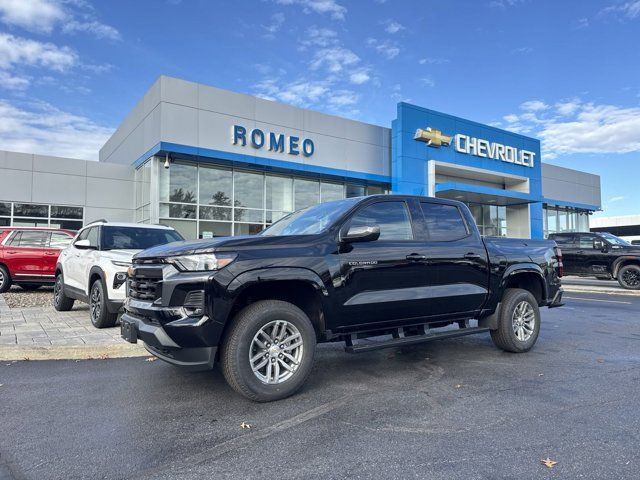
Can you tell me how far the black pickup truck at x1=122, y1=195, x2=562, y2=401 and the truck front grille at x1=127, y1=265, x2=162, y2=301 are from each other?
0.04 ft

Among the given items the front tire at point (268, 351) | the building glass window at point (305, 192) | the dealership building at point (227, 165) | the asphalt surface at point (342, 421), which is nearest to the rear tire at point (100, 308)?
the asphalt surface at point (342, 421)

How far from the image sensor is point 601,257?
16.2 metres

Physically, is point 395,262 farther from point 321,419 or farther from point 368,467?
point 368,467

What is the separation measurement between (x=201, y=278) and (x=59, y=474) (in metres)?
1.65

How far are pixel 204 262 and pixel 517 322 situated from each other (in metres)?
4.22

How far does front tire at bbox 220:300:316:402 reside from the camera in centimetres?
397

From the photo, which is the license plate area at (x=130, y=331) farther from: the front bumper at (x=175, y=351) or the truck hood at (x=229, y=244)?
the truck hood at (x=229, y=244)

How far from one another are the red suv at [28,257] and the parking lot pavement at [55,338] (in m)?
3.65

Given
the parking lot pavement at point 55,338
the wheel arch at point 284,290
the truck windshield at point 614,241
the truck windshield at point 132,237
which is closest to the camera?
the wheel arch at point 284,290

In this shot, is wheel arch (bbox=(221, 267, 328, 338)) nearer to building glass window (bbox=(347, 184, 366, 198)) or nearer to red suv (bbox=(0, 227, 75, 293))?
red suv (bbox=(0, 227, 75, 293))

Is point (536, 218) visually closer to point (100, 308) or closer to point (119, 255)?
point (119, 255)

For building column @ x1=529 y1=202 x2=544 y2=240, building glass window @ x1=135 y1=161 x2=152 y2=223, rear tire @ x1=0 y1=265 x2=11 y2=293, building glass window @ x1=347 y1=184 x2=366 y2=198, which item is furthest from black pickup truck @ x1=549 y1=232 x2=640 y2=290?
rear tire @ x1=0 y1=265 x2=11 y2=293

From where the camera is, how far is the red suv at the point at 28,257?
40.1 ft

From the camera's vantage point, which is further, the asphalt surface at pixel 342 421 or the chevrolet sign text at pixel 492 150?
the chevrolet sign text at pixel 492 150
